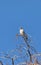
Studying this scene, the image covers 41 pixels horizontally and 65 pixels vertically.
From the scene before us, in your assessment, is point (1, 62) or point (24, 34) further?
point (1, 62)

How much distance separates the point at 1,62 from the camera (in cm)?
711

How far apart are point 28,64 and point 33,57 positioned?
145 millimetres

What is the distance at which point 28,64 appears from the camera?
22.3 feet

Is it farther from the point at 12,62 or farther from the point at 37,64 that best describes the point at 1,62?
the point at 37,64

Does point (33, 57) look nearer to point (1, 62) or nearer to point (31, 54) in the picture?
point (31, 54)

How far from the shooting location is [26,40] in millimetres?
6656

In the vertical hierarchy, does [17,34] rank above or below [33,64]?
above

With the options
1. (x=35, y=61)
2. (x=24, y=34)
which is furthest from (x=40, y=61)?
(x=24, y=34)

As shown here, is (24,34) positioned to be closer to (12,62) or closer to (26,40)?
(26,40)

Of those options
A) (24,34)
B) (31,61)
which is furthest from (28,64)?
(24,34)

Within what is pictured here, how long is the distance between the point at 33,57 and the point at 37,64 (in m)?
0.16

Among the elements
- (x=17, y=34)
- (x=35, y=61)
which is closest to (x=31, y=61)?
(x=35, y=61)

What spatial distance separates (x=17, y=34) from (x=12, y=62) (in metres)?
0.49

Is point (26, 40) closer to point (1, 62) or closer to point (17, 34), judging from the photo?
point (17, 34)
